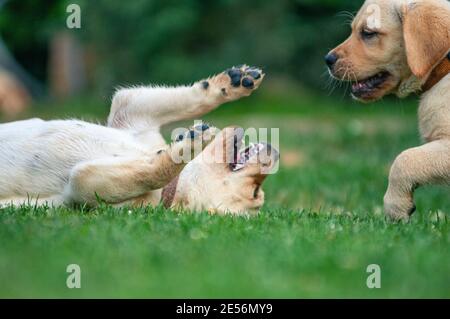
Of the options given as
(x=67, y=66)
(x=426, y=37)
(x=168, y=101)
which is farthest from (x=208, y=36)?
(x=426, y=37)

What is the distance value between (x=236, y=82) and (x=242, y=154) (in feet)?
1.58

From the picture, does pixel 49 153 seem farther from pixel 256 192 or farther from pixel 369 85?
pixel 369 85

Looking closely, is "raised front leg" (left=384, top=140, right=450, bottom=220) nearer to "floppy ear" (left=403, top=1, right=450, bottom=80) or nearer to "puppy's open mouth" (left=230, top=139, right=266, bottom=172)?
"floppy ear" (left=403, top=1, right=450, bottom=80)

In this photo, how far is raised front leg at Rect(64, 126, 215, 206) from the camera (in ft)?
15.6

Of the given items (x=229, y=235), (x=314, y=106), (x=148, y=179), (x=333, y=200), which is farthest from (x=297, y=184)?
(x=314, y=106)

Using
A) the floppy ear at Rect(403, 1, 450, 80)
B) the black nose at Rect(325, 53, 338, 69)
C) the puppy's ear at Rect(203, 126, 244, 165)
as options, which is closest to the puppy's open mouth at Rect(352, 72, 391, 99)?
the black nose at Rect(325, 53, 338, 69)

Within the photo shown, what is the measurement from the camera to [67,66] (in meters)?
20.0

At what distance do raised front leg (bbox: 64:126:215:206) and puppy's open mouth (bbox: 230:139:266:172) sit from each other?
47cm

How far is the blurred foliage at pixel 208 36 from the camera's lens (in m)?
15.1

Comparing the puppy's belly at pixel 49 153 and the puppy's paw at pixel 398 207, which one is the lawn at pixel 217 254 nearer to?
the puppy's paw at pixel 398 207

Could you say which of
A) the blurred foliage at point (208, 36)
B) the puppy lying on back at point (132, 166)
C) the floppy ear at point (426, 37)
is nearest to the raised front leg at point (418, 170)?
the floppy ear at point (426, 37)

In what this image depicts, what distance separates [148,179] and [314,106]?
10687 millimetres
